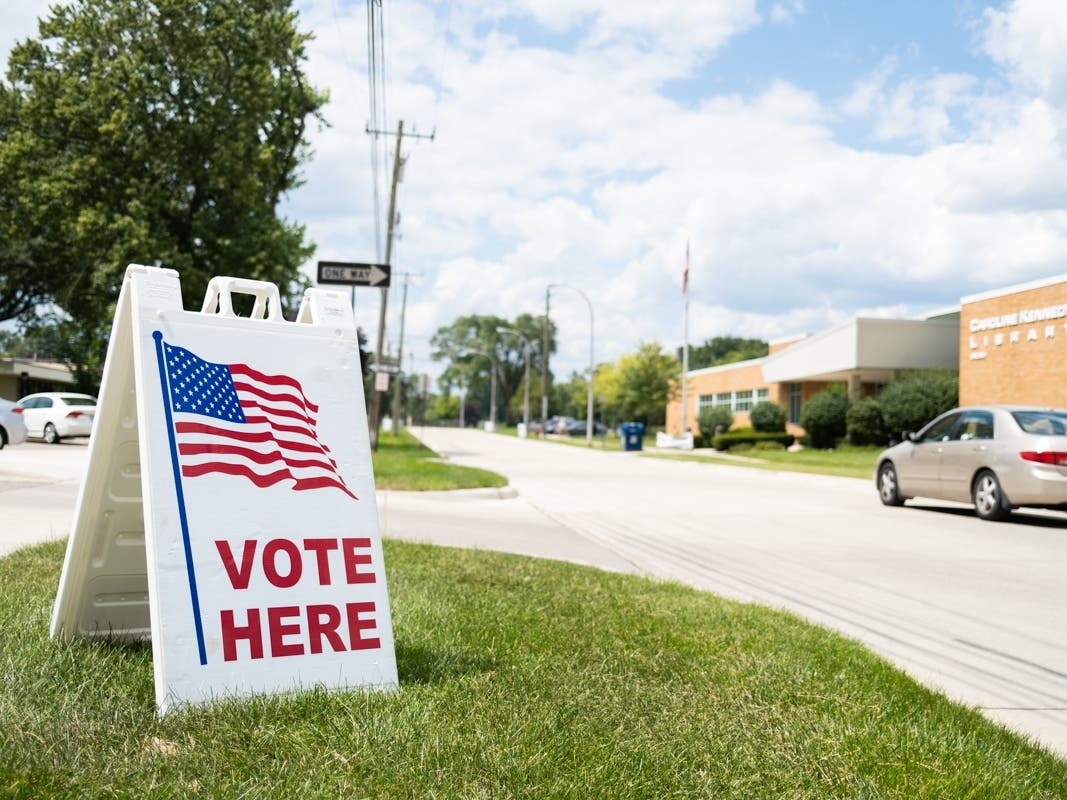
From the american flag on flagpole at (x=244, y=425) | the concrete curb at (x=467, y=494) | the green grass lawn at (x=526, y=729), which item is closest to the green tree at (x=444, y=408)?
the concrete curb at (x=467, y=494)

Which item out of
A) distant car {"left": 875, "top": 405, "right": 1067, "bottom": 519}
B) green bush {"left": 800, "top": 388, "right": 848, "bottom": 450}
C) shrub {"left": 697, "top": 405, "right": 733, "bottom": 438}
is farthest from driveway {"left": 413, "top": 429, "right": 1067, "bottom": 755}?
shrub {"left": 697, "top": 405, "right": 733, "bottom": 438}

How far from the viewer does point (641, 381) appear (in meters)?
64.8

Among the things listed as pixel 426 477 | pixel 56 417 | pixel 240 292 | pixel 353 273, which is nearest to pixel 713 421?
pixel 56 417

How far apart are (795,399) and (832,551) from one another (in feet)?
150

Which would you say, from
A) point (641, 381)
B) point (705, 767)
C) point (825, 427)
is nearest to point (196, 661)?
point (705, 767)

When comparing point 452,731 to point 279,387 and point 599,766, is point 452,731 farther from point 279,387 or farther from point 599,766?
point 279,387

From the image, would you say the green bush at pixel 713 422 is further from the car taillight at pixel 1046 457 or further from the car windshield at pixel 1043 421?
the car taillight at pixel 1046 457

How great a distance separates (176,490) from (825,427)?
44061 mm

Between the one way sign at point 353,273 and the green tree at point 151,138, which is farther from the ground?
the green tree at point 151,138

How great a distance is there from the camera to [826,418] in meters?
45.3

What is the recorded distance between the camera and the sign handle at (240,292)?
4238mm

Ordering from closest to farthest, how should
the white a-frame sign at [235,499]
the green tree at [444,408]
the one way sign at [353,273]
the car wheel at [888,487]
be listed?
the white a-frame sign at [235,499]
the one way sign at [353,273]
the car wheel at [888,487]
the green tree at [444,408]

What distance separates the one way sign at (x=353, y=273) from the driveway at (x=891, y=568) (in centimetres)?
408

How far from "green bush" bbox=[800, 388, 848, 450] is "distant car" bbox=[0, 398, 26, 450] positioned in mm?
32059
